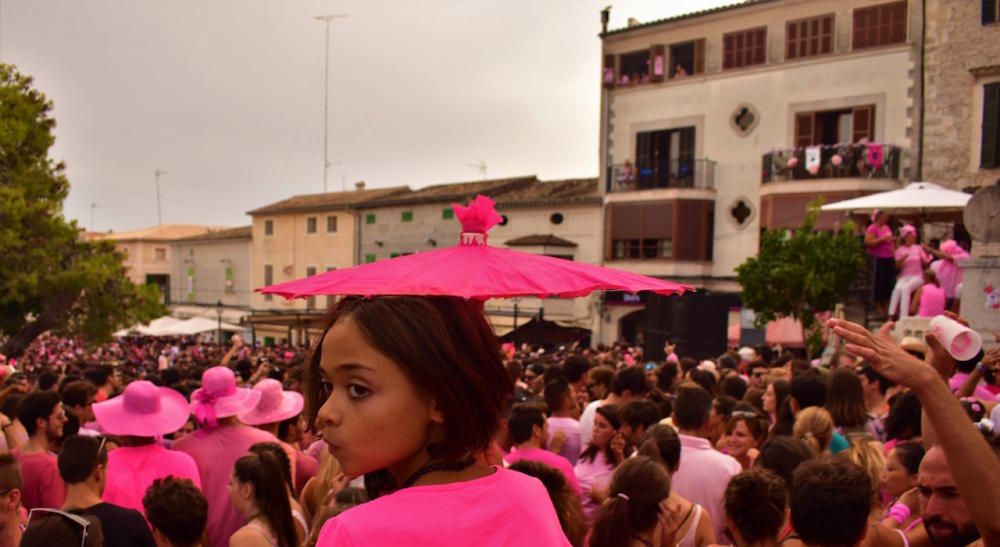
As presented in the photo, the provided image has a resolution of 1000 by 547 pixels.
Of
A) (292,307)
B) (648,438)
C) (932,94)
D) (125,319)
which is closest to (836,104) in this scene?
(932,94)

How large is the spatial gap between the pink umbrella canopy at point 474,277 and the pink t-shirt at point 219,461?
3063 mm

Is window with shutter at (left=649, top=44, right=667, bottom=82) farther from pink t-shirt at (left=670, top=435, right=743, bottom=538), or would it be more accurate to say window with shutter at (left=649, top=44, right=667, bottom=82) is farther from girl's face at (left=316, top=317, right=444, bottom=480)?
girl's face at (left=316, top=317, right=444, bottom=480)

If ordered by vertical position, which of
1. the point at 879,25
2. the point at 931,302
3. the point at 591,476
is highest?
the point at 879,25

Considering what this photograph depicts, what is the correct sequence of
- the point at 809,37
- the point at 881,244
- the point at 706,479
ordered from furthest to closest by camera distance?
1. the point at 809,37
2. the point at 881,244
3. the point at 706,479

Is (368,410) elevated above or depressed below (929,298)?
above

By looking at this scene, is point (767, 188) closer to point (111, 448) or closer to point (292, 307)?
point (111, 448)

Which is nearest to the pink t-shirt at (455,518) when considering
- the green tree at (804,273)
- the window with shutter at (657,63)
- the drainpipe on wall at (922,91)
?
the green tree at (804,273)

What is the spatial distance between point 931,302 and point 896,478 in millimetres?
8215

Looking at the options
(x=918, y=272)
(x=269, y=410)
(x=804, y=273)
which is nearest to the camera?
(x=269, y=410)

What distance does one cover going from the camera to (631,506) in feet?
11.8

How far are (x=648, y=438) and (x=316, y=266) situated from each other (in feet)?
130

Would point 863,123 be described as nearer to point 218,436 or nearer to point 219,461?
point 218,436

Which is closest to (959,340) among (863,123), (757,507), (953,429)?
(953,429)

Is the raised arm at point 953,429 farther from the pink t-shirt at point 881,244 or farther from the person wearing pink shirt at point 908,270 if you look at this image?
the pink t-shirt at point 881,244
